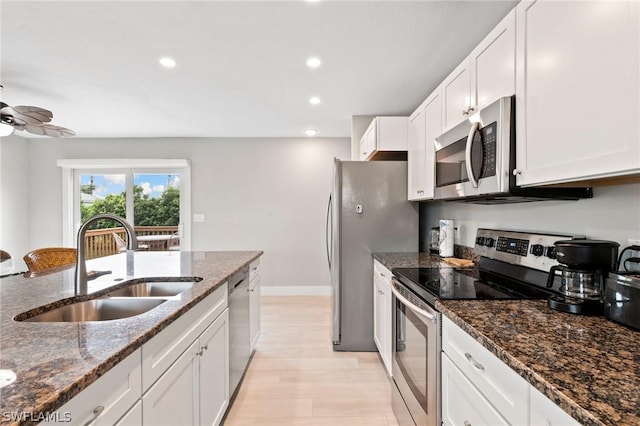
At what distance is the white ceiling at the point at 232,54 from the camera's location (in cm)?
188

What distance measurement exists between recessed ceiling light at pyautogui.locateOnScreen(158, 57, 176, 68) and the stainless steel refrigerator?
1569 millimetres

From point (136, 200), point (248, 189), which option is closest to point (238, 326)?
point (248, 189)

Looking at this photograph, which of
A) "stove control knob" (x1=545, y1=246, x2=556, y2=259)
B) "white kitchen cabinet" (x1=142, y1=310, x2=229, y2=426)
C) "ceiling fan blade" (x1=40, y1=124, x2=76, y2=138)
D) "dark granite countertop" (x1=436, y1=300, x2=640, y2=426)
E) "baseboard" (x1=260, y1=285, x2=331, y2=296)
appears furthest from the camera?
"baseboard" (x1=260, y1=285, x2=331, y2=296)

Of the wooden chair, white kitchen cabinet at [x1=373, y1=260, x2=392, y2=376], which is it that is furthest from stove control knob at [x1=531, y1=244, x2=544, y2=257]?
the wooden chair

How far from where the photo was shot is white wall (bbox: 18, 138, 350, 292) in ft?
16.0

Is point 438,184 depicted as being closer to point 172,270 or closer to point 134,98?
point 172,270

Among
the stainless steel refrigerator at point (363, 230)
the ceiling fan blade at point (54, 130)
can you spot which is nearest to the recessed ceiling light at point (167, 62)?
the ceiling fan blade at point (54, 130)

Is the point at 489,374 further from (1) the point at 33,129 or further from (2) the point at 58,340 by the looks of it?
(1) the point at 33,129

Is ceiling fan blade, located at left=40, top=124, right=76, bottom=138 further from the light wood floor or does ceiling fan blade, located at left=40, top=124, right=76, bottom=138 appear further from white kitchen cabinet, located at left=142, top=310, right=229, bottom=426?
the light wood floor

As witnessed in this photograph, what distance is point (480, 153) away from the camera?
1.54 m

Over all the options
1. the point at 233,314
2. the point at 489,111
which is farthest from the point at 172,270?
the point at 489,111

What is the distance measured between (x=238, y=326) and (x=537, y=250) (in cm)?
187

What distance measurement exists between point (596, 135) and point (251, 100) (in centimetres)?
302

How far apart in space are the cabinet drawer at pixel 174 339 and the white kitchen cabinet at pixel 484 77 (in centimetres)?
169
